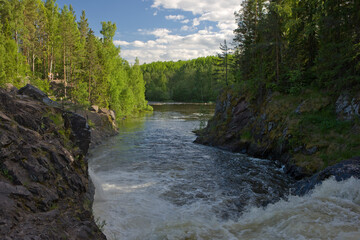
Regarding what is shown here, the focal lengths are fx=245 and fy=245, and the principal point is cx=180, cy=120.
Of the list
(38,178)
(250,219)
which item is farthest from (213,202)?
(38,178)

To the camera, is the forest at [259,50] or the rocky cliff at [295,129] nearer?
the rocky cliff at [295,129]

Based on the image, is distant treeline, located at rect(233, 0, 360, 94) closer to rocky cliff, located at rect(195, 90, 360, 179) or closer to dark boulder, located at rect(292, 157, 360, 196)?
rocky cliff, located at rect(195, 90, 360, 179)

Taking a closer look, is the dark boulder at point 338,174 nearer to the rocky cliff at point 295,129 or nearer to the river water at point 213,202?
the river water at point 213,202

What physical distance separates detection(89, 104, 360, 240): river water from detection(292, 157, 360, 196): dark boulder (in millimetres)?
536

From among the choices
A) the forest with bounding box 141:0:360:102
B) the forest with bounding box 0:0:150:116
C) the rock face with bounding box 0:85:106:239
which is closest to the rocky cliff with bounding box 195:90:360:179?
the forest with bounding box 141:0:360:102

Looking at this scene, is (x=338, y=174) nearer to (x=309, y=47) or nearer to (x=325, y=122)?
(x=325, y=122)

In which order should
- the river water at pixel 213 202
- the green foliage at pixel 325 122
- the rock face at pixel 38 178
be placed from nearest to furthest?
the rock face at pixel 38 178 < the river water at pixel 213 202 < the green foliage at pixel 325 122

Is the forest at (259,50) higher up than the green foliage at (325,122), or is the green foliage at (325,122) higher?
the forest at (259,50)

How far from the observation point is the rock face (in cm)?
536

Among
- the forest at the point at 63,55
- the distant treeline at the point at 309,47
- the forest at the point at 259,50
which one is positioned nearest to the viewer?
the distant treeline at the point at 309,47

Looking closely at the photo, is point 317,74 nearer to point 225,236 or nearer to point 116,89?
point 225,236

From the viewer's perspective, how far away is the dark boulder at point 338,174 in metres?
11.0

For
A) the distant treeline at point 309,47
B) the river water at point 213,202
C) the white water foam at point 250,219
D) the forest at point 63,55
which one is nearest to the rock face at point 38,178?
the white water foam at point 250,219

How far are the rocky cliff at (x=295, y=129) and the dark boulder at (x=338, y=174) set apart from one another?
1583mm
